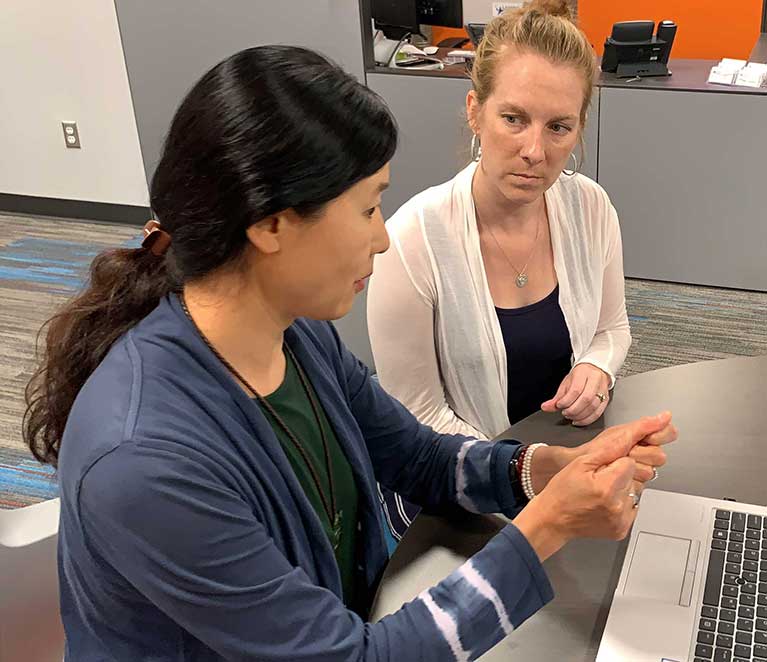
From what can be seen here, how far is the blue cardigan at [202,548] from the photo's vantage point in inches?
32.3

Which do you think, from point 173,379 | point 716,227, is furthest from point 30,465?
point 716,227

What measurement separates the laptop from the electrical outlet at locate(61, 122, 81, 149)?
155 inches

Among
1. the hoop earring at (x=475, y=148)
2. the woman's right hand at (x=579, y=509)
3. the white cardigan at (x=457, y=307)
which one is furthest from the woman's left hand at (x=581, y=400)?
the hoop earring at (x=475, y=148)

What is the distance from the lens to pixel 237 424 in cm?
93

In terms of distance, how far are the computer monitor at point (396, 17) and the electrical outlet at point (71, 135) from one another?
165 centimetres

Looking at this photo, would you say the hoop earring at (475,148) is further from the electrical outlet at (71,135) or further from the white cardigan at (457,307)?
the electrical outlet at (71,135)

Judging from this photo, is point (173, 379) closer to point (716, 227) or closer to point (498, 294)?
point (498, 294)

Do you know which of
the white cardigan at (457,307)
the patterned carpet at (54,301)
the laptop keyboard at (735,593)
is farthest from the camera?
the patterned carpet at (54,301)

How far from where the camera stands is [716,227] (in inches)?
134

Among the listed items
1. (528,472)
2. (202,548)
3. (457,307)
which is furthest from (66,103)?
(202,548)

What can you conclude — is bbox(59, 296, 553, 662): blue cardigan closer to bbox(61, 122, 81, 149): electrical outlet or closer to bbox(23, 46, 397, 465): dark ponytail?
bbox(23, 46, 397, 465): dark ponytail

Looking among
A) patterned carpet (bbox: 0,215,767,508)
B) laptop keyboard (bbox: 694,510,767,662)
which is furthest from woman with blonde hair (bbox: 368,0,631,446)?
patterned carpet (bbox: 0,215,767,508)

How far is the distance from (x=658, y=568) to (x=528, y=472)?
0.68 feet

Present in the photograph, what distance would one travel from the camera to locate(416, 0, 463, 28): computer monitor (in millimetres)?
3615
